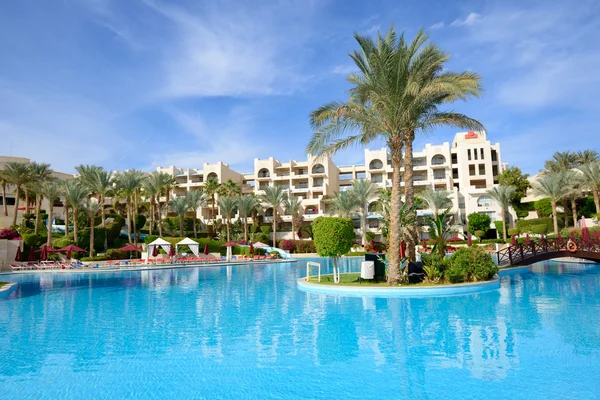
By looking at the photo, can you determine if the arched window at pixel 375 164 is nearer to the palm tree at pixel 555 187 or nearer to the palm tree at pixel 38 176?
the palm tree at pixel 555 187

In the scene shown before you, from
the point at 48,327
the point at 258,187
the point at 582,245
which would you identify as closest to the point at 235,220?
the point at 258,187

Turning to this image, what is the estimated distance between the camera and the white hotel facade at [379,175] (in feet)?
184

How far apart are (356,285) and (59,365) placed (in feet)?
35.1

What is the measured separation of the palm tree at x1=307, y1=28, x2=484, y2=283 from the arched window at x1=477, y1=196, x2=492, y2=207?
130 ft

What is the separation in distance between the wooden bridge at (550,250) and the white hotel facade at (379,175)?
1248 inches

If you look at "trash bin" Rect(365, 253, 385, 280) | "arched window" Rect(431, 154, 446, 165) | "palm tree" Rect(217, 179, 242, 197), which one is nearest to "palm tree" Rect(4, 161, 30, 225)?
"palm tree" Rect(217, 179, 242, 197)

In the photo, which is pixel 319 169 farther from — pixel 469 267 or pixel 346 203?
pixel 469 267

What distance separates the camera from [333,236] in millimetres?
16453

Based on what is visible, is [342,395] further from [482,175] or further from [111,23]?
[482,175]

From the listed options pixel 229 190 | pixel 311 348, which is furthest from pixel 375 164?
pixel 311 348

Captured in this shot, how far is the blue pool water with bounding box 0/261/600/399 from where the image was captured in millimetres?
6121

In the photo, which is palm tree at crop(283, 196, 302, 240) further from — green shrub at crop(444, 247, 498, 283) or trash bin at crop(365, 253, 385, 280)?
green shrub at crop(444, 247, 498, 283)

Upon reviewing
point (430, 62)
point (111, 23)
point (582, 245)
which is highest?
point (111, 23)

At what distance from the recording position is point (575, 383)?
5926 millimetres
